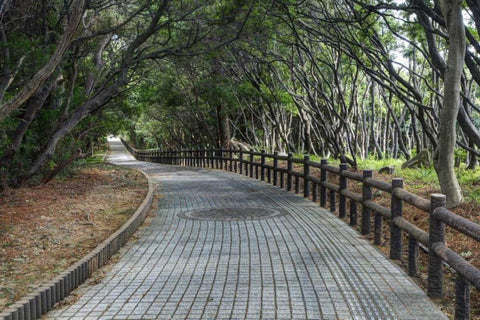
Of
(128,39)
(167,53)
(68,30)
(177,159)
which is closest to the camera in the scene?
(68,30)

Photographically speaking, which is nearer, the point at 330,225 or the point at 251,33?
the point at 330,225

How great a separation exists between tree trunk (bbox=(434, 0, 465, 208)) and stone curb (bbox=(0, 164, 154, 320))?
5.73 meters

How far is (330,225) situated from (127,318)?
213 inches

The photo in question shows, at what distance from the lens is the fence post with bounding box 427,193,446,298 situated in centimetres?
530

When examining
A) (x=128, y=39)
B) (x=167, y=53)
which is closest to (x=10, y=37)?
(x=167, y=53)

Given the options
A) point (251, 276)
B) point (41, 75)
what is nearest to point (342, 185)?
point (251, 276)

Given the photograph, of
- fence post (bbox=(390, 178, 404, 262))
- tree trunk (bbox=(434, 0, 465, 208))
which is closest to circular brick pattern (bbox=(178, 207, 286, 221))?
tree trunk (bbox=(434, 0, 465, 208))

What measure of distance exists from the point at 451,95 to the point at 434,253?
433cm

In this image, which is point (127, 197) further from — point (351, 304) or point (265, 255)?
point (351, 304)

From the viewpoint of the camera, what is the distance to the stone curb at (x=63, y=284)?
462cm

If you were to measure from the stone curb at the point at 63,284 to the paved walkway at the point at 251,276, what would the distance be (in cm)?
17

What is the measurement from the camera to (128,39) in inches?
786

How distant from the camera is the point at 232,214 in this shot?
→ 35.7 feet

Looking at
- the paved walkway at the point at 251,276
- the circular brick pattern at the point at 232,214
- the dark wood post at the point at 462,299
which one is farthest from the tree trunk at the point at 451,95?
the dark wood post at the point at 462,299
